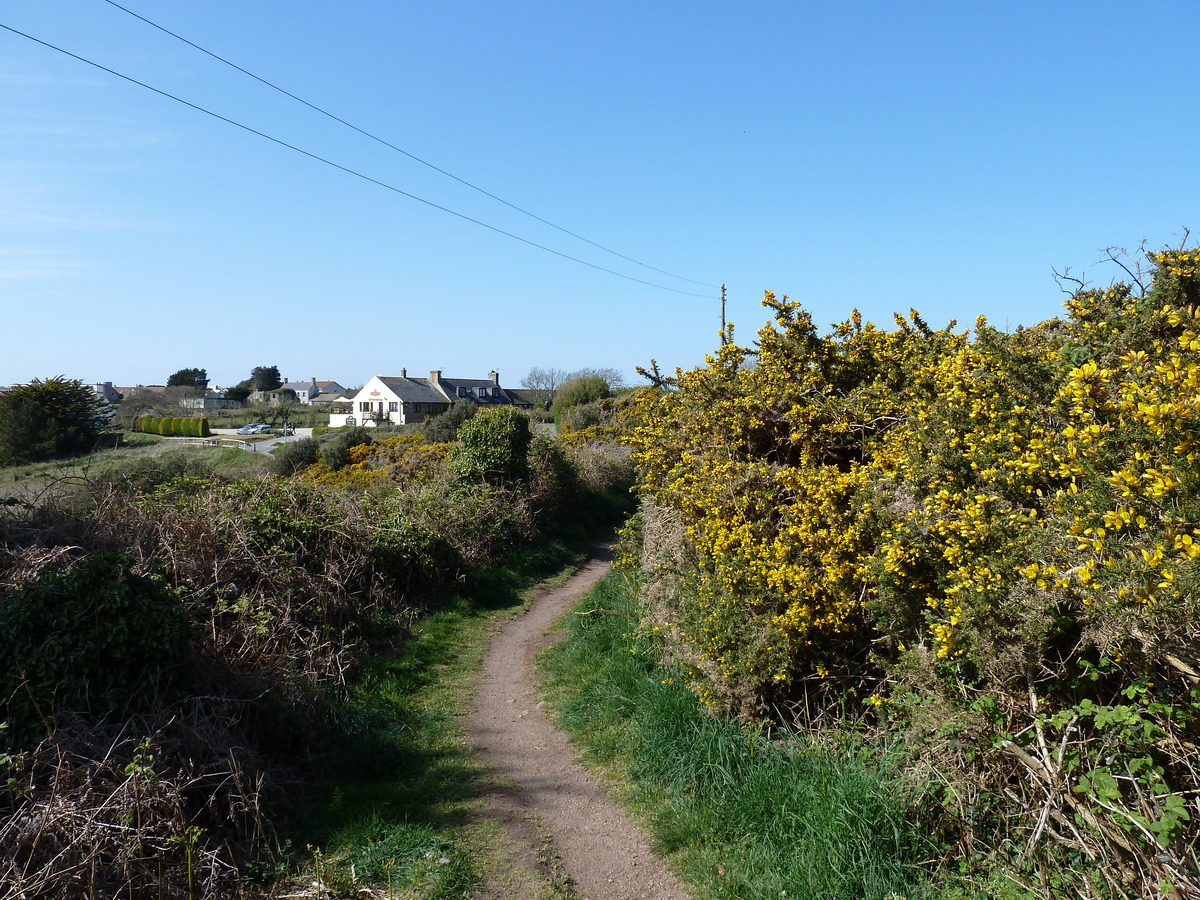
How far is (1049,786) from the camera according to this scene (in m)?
3.34

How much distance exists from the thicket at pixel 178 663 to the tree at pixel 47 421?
455 inches

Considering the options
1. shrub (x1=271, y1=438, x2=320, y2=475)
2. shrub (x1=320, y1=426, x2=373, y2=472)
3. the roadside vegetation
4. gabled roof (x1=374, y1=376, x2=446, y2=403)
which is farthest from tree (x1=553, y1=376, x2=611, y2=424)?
gabled roof (x1=374, y1=376, x2=446, y2=403)

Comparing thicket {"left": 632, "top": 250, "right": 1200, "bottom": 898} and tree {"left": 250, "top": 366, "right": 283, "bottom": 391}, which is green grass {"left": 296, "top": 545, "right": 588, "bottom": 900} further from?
tree {"left": 250, "top": 366, "right": 283, "bottom": 391}

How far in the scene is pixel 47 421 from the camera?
64.0ft

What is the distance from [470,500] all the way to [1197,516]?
437 inches

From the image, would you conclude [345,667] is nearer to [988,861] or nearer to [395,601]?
[395,601]

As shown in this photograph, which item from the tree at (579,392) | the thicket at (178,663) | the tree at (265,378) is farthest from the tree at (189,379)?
the thicket at (178,663)

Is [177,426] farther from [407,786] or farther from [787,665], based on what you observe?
[787,665]

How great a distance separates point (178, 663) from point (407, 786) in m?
1.79

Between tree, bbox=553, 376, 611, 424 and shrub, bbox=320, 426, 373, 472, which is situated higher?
tree, bbox=553, 376, 611, 424

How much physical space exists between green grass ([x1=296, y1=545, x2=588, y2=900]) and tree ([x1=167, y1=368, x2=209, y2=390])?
241 feet

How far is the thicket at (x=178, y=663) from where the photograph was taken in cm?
393

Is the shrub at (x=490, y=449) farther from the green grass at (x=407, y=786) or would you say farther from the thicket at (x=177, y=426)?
the thicket at (x=177, y=426)

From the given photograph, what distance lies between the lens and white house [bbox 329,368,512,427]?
58438 mm
